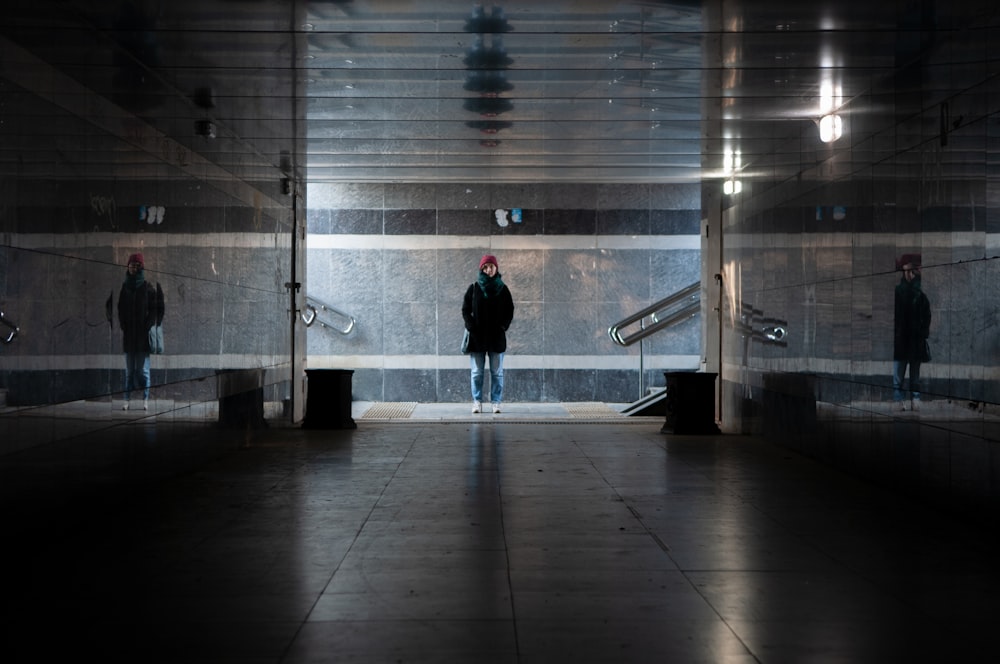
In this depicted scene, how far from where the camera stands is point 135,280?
8.01m

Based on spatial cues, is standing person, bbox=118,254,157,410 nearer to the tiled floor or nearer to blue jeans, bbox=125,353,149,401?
blue jeans, bbox=125,353,149,401

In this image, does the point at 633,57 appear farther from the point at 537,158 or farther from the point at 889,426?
the point at 537,158

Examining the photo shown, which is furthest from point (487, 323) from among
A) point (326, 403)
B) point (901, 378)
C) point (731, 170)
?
point (901, 378)

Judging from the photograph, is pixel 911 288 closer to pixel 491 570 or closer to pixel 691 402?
pixel 491 570

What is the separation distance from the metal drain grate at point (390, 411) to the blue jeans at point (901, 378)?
7.96 meters

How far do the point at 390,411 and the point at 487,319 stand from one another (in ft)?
6.28

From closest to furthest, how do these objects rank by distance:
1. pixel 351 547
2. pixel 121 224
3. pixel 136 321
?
pixel 351 547 → pixel 121 224 → pixel 136 321

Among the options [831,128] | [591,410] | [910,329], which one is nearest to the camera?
[910,329]

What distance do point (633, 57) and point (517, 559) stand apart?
4.26 metres

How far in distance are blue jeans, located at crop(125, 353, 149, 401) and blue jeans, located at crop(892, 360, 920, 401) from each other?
5426 millimetres

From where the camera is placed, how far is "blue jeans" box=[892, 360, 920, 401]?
8062mm

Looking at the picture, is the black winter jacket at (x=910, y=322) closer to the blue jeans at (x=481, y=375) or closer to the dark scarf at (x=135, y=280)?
the dark scarf at (x=135, y=280)

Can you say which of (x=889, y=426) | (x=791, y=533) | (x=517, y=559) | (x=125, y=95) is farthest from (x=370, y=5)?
(x=889, y=426)

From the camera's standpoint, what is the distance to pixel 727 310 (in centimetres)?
1423
